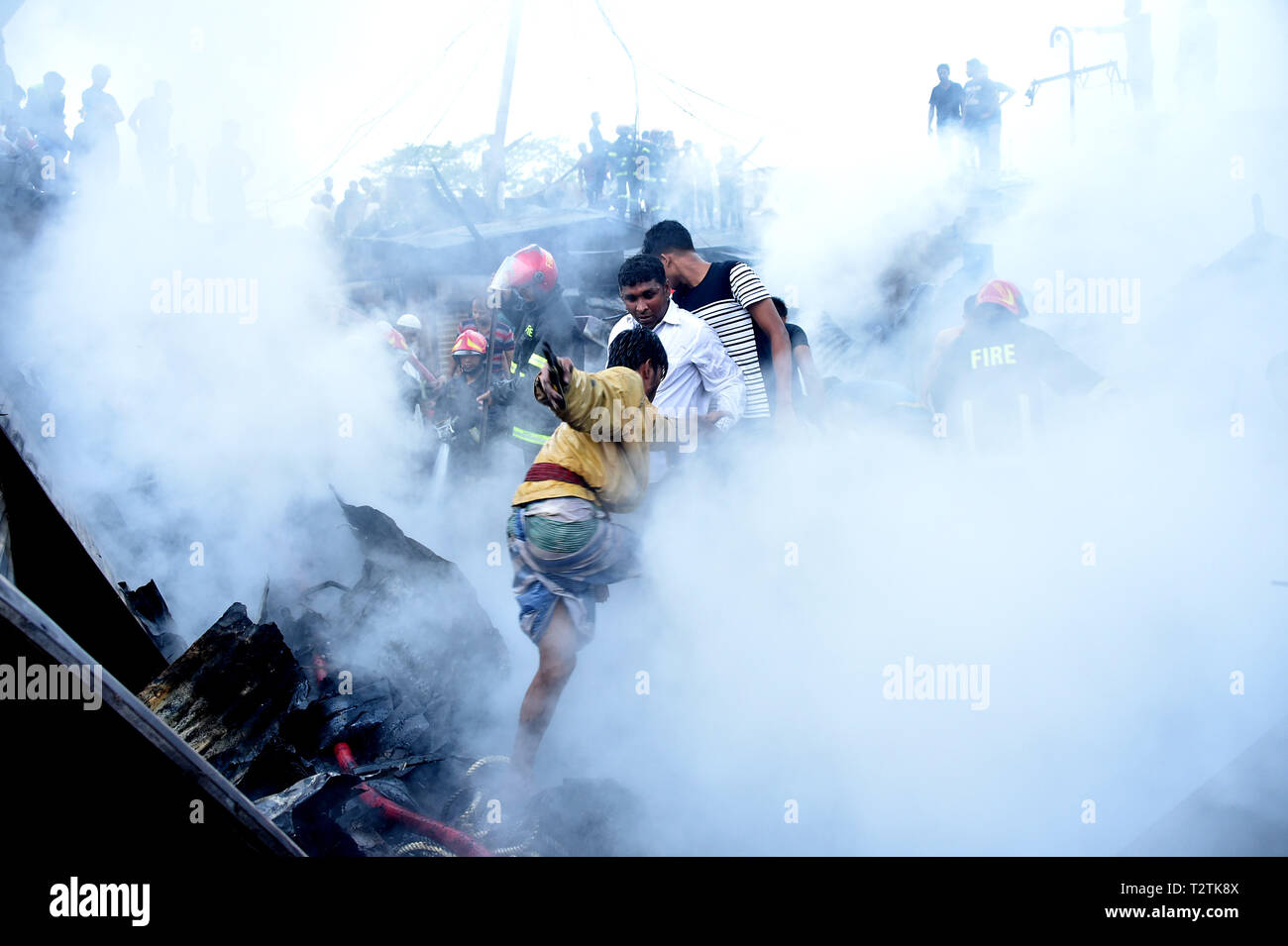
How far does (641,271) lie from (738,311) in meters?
0.66

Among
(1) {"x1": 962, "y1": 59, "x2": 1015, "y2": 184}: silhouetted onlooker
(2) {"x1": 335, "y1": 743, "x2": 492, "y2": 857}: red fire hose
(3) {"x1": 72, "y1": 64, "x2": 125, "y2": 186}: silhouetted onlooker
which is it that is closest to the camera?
(2) {"x1": 335, "y1": 743, "x2": 492, "y2": 857}: red fire hose

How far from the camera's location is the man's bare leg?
9.52 ft

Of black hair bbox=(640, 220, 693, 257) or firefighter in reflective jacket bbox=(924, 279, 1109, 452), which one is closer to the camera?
black hair bbox=(640, 220, 693, 257)

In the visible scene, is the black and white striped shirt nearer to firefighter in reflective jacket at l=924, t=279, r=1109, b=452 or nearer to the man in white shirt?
the man in white shirt

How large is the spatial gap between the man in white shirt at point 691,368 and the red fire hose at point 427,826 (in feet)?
5.85

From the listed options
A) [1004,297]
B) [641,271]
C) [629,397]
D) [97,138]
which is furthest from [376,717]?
[97,138]

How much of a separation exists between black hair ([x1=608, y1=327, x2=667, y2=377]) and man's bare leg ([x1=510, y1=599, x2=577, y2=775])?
876 mm

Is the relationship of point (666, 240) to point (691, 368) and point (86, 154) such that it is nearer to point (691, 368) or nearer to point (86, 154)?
point (691, 368)

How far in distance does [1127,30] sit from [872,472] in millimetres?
7441

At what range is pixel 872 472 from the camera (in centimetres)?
461

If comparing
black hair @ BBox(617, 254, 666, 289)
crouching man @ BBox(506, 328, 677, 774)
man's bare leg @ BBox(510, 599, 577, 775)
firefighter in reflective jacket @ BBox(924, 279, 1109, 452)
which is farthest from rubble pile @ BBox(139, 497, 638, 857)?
firefighter in reflective jacket @ BBox(924, 279, 1109, 452)

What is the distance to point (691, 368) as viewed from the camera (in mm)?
3756

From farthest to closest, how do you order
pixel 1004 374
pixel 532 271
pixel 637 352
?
pixel 1004 374 → pixel 532 271 → pixel 637 352

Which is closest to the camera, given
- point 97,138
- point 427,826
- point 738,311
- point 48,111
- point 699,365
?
point 427,826
